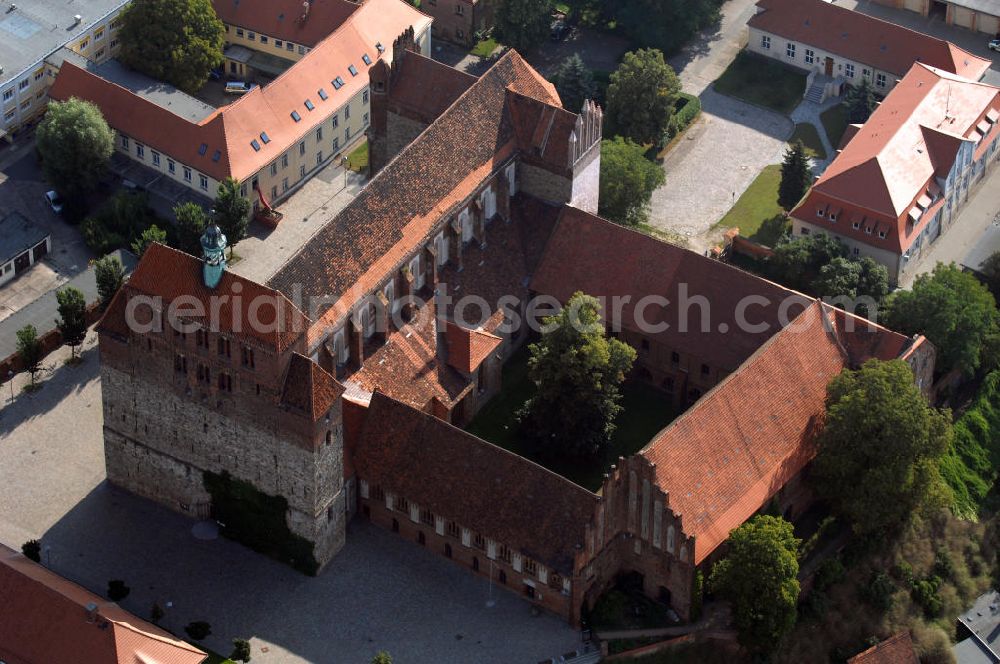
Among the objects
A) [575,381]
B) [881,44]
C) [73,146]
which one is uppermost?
[881,44]

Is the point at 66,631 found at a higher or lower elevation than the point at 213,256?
lower

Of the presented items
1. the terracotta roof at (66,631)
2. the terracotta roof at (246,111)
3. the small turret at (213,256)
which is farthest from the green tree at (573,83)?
the terracotta roof at (66,631)

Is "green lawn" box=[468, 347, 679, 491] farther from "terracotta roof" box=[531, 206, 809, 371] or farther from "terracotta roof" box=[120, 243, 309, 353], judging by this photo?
"terracotta roof" box=[120, 243, 309, 353]

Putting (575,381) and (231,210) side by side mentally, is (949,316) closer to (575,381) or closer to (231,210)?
(575,381)

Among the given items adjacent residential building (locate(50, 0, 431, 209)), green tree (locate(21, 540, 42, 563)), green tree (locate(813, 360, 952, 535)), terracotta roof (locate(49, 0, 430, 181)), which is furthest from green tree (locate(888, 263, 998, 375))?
green tree (locate(21, 540, 42, 563))

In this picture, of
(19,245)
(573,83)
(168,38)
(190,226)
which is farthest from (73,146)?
(573,83)

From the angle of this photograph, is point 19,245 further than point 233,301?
Yes

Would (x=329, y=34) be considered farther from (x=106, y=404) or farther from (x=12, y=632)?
(x=12, y=632)

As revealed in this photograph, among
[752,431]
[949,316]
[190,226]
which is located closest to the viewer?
[752,431]
